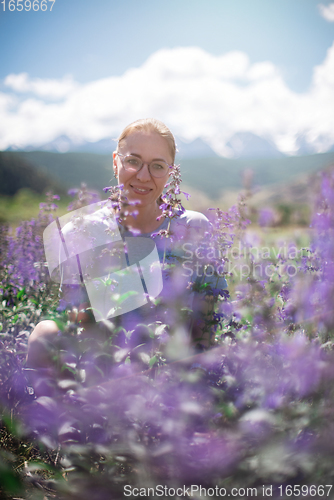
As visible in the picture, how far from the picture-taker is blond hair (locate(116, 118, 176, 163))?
205 cm

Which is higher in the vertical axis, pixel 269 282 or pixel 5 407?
pixel 269 282

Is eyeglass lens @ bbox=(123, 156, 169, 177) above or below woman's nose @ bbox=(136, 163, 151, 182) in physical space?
above

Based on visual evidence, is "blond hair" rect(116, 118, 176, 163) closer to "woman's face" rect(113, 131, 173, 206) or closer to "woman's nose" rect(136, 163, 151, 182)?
"woman's face" rect(113, 131, 173, 206)

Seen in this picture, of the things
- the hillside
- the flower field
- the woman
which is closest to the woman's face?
the woman

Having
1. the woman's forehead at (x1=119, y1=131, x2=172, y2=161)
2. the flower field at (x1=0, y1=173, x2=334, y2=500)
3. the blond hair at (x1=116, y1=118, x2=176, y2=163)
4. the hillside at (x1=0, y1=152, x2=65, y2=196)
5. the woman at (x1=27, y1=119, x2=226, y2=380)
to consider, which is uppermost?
the hillside at (x1=0, y1=152, x2=65, y2=196)

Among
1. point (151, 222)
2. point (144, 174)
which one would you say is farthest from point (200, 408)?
point (151, 222)

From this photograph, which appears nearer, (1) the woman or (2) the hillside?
(1) the woman

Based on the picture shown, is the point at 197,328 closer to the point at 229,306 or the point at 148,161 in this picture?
the point at 229,306

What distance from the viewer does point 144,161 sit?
196 cm

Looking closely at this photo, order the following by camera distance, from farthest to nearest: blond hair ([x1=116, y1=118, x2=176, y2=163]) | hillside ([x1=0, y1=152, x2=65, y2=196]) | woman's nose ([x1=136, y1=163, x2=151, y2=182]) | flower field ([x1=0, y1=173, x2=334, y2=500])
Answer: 1. hillside ([x1=0, y1=152, x2=65, y2=196])
2. blond hair ([x1=116, y1=118, x2=176, y2=163])
3. woman's nose ([x1=136, y1=163, x2=151, y2=182])
4. flower field ([x1=0, y1=173, x2=334, y2=500])

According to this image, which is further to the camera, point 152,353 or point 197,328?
point 197,328

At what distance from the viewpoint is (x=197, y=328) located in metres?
1.56

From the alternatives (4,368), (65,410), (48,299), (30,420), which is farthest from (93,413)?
(48,299)

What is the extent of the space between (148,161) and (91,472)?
5.22 ft
